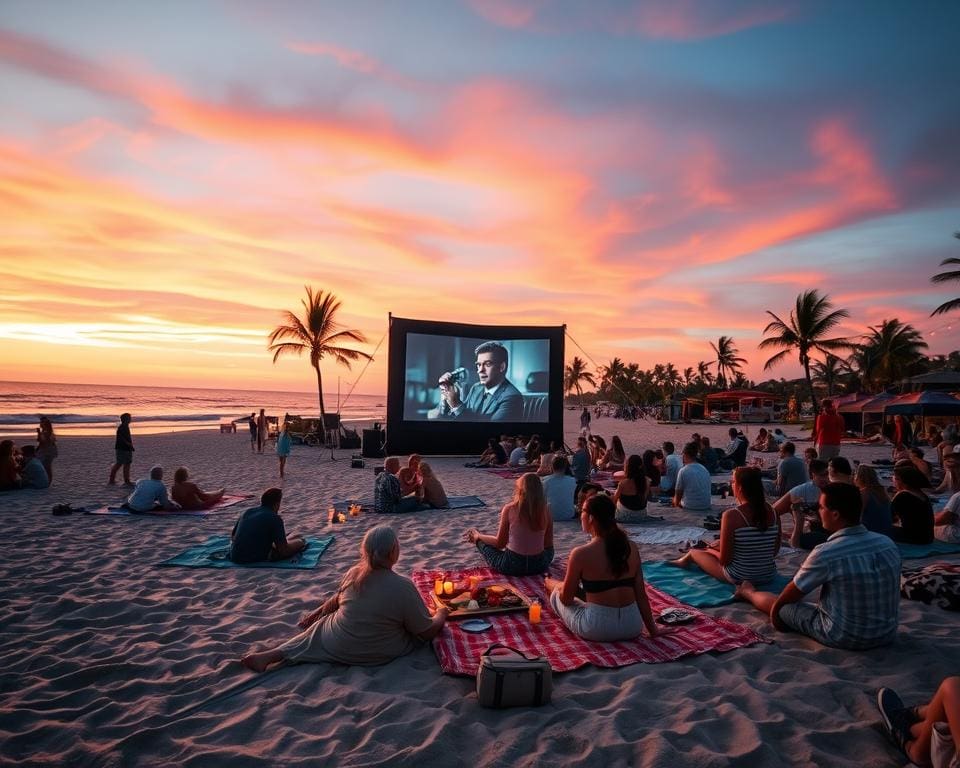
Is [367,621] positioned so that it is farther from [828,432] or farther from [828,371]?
[828,371]

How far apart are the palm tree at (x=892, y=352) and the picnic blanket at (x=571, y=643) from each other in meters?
37.7

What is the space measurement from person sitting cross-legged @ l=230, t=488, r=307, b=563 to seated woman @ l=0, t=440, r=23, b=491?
20.7 feet

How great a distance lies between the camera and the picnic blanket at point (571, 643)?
126 inches

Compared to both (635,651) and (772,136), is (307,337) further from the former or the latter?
→ (635,651)

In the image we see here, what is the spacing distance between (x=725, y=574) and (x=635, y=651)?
1.57 m

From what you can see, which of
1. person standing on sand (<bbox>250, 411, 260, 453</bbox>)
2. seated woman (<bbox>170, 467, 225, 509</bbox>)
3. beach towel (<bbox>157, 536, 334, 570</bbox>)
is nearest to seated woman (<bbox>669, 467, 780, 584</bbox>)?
beach towel (<bbox>157, 536, 334, 570</bbox>)

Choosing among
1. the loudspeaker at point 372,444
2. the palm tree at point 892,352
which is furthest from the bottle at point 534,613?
the palm tree at point 892,352

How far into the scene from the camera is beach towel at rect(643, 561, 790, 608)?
4.23m

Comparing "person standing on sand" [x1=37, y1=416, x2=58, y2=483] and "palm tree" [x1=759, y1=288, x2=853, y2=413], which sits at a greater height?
"palm tree" [x1=759, y1=288, x2=853, y2=413]

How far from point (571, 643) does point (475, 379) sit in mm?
13859

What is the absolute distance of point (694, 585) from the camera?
457cm

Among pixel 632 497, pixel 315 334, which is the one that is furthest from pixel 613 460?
pixel 315 334

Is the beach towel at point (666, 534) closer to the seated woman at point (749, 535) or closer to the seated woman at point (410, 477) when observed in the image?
the seated woman at point (749, 535)

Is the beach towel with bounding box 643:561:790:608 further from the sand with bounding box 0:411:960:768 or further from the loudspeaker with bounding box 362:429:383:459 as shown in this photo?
the loudspeaker with bounding box 362:429:383:459
